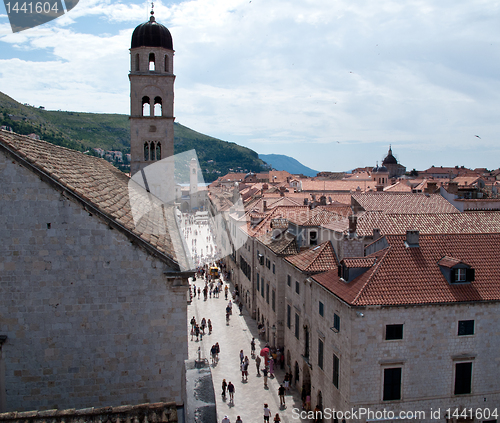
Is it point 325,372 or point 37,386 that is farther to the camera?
point 325,372

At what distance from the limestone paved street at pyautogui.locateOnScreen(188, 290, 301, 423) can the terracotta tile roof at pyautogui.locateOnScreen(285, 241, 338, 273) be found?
25.7 ft

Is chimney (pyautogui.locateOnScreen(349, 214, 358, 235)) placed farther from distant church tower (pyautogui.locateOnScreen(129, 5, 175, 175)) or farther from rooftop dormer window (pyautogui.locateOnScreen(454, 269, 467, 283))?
distant church tower (pyautogui.locateOnScreen(129, 5, 175, 175))

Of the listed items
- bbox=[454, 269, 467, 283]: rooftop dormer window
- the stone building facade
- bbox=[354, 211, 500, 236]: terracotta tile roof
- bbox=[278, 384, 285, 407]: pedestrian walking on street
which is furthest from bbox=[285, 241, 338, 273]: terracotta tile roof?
bbox=[278, 384, 285, 407]: pedestrian walking on street

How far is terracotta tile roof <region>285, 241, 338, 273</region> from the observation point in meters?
24.4

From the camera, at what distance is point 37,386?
1027 cm

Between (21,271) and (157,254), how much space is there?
3179 millimetres


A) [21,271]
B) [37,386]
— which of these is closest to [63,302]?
[21,271]

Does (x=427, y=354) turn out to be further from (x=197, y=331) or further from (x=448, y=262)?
(x=197, y=331)

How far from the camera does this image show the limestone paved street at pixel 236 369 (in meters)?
23.8

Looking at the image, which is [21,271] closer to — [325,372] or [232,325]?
Answer: [325,372]

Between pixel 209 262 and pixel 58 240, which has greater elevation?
pixel 58 240

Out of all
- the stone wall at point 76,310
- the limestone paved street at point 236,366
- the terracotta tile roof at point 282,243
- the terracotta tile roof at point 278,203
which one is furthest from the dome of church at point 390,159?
the stone wall at point 76,310

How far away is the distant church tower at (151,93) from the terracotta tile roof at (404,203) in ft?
61.2

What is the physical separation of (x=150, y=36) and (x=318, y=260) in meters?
19.6
